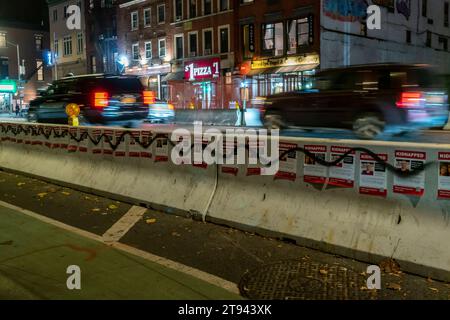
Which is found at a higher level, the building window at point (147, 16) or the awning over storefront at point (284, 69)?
the building window at point (147, 16)

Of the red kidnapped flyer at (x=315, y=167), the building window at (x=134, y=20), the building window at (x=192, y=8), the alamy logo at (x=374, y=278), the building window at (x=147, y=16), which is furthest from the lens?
the building window at (x=134, y=20)

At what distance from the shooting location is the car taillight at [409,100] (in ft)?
34.6

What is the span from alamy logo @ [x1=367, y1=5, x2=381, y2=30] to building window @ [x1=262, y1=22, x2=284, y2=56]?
21.5 ft

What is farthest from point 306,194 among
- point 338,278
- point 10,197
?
point 10,197

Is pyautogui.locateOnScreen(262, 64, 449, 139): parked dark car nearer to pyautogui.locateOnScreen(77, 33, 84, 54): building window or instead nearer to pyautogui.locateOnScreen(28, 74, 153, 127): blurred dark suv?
pyautogui.locateOnScreen(28, 74, 153, 127): blurred dark suv

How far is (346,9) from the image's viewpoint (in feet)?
108

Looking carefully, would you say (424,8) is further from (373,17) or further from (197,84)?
(197,84)

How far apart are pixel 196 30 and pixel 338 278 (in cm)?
3754

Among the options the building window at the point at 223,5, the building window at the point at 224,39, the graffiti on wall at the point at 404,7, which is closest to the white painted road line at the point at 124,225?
the building window at the point at 224,39

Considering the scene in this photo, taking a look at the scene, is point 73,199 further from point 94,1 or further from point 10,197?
point 94,1

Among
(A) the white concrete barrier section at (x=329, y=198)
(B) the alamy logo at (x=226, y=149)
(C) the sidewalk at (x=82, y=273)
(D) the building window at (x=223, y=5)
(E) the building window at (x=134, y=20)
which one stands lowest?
(C) the sidewalk at (x=82, y=273)

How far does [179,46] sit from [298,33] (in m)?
13.1

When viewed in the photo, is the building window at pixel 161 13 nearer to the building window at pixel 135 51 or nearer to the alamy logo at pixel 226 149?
the building window at pixel 135 51

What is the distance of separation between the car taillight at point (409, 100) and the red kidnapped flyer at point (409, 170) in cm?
632
